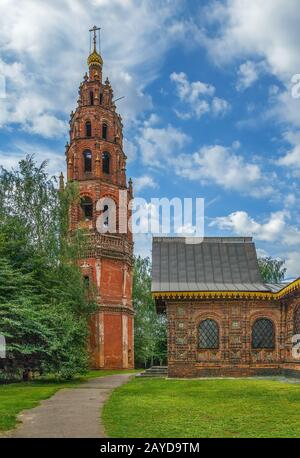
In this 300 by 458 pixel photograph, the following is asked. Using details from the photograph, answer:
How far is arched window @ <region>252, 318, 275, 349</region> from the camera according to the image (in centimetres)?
2088

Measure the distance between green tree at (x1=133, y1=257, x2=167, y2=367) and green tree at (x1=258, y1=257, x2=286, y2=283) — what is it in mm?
10856

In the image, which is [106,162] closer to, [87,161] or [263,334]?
[87,161]

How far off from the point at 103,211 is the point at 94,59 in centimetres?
1408

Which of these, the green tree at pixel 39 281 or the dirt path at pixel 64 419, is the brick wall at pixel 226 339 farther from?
the dirt path at pixel 64 419

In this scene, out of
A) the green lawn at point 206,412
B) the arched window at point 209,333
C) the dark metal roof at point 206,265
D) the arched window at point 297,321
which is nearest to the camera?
the green lawn at point 206,412

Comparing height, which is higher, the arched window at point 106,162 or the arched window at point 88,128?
the arched window at point 88,128

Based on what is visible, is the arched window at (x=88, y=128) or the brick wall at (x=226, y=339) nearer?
the brick wall at (x=226, y=339)

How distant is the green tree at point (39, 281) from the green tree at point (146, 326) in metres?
12.7

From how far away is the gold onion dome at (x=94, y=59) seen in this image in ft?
132

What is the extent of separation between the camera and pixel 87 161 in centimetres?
3719

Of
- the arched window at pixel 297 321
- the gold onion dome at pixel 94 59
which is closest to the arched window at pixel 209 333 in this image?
the arched window at pixel 297 321

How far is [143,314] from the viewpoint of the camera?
4366 centimetres
